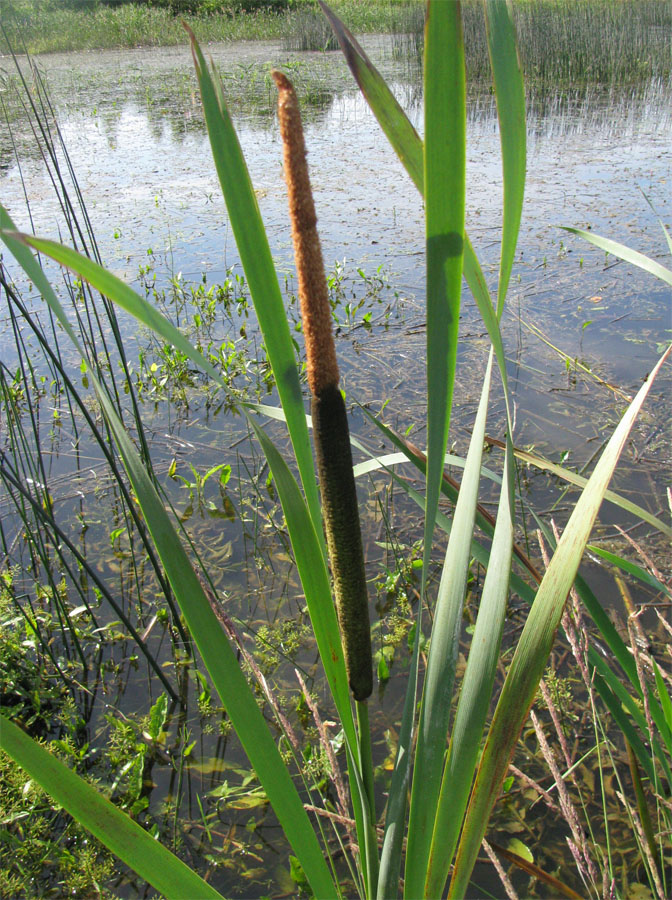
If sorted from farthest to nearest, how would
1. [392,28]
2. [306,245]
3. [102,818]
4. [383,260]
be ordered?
[392,28] < [383,260] < [102,818] < [306,245]

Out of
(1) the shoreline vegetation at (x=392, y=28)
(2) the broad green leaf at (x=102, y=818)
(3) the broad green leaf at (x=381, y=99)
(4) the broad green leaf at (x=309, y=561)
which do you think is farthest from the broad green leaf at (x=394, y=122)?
(1) the shoreline vegetation at (x=392, y=28)

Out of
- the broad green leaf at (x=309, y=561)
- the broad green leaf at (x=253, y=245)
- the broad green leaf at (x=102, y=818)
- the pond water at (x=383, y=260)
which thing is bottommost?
the pond water at (x=383, y=260)

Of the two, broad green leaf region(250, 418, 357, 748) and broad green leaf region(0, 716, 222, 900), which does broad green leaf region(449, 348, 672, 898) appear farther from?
broad green leaf region(0, 716, 222, 900)

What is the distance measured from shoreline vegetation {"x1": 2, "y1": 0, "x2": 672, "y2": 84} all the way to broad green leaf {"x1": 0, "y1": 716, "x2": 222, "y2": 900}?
564 cm

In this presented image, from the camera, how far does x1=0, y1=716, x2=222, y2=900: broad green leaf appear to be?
0.54 m

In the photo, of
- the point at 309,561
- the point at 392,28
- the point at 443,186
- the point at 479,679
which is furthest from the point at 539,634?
the point at 392,28

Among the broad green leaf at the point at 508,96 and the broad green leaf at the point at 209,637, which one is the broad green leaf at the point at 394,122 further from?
the broad green leaf at the point at 209,637

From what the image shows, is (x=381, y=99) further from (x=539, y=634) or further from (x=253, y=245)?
(x=539, y=634)

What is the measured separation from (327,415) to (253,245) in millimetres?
151

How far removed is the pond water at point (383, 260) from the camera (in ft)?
7.73

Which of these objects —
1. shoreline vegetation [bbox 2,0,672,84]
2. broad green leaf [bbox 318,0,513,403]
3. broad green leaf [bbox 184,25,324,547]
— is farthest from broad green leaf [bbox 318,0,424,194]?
shoreline vegetation [bbox 2,0,672,84]

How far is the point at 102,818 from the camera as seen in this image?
0.59 m

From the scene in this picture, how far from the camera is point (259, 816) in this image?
1.59 m

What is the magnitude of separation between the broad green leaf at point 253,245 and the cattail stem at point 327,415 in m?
0.02
